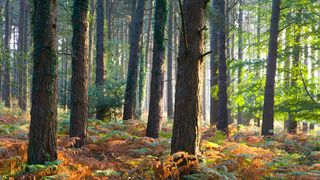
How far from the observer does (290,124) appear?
18875 mm

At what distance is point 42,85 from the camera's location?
6.47 metres

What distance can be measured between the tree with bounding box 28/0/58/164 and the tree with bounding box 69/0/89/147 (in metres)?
2.49

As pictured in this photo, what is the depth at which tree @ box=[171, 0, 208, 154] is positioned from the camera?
20.0 feet

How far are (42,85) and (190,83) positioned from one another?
A: 2.86 metres

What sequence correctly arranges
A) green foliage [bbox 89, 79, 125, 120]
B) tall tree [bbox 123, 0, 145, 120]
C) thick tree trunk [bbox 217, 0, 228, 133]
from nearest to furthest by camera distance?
thick tree trunk [bbox 217, 0, 228, 133], green foliage [bbox 89, 79, 125, 120], tall tree [bbox 123, 0, 145, 120]

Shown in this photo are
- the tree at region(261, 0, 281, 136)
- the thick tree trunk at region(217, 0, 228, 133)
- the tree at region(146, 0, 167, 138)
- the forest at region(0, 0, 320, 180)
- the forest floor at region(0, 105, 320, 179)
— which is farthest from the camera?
the thick tree trunk at region(217, 0, 228, 133)

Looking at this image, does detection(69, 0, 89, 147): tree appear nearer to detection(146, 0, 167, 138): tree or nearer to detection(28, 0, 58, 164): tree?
detection(28, 0, 58, 164): tree

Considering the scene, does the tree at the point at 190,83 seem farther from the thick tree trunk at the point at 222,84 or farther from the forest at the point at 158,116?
the thick tree trunk at the point at 222,84

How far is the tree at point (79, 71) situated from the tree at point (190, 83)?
379 cm

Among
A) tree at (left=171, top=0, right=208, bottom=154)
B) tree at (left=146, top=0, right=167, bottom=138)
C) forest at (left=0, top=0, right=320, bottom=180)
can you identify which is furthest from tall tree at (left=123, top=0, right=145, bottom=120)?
tree at (left=171, top=0, right=208, bottom=154)

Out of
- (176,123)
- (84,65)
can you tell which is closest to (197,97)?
(176,123)

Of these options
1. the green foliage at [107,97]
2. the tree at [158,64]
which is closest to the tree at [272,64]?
the tree at [158,64]

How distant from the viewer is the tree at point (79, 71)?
358 inches

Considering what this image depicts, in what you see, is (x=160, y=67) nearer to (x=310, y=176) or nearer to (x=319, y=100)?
(x=310, y=176)
